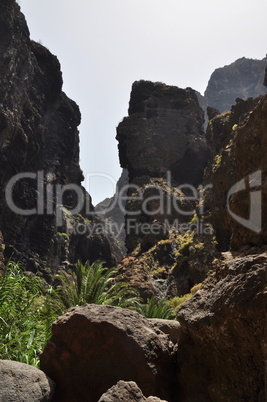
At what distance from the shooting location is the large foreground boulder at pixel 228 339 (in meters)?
2.60

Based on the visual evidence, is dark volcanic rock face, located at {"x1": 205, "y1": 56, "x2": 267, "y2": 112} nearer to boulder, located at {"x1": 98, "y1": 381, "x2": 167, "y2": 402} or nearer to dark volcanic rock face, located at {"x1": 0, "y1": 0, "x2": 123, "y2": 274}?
dark volcanic rock face, located at {"x1": 0, "y1": 0, "x2": 123, "y2": 274}

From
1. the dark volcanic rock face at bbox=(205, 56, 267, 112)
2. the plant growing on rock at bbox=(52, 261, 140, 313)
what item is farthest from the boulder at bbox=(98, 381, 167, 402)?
the dark volcanic rock face at bbox=(205, 56, 267, 112)

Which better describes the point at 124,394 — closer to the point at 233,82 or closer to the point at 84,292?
the point at 84,292

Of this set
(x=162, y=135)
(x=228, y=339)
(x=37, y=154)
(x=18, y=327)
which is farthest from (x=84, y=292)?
(x=37, y=154)

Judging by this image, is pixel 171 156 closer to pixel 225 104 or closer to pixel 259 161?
pixel 259 161

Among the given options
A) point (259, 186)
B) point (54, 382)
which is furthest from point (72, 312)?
point (259, 186)

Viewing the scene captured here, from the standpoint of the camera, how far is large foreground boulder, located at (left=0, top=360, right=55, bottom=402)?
265 cm

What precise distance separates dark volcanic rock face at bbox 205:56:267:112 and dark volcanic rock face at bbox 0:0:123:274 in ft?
263

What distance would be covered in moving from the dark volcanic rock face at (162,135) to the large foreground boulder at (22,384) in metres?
32.9

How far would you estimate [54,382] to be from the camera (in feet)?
10.4

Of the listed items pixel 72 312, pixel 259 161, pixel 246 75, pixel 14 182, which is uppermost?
pixel 246 75

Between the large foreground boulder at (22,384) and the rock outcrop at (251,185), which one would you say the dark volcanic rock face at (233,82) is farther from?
the large foreground boulder at (22,384)

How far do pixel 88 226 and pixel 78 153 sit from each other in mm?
11999

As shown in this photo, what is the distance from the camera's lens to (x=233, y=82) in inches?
4675
